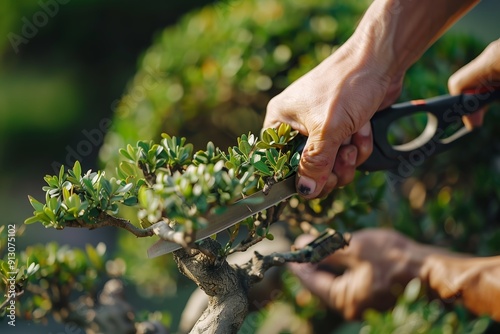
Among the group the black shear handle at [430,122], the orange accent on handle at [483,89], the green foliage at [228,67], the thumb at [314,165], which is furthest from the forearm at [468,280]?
the green foliage at [228,67]

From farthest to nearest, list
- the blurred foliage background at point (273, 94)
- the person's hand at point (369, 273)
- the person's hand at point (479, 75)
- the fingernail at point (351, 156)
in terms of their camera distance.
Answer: the blurred foliage background at point (273, 94) → the person's hand at point (369, 273) → the person's hand at point (479, 75) → the fingernail at point (351, 156)

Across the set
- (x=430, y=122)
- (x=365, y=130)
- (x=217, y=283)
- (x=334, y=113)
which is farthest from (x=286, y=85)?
(x=217, y=283)

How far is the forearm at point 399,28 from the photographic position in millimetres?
1427

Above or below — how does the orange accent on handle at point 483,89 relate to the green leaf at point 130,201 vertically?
below

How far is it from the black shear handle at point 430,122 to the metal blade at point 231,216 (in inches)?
14.9

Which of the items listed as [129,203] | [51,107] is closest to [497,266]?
[129,203]

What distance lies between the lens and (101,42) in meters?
6.58

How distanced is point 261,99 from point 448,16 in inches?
32.7

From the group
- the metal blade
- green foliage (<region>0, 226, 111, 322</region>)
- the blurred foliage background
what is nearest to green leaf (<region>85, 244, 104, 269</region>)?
green foliage (<region>0, 226, 111, 322</region>)

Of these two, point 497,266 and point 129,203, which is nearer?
point 129,203

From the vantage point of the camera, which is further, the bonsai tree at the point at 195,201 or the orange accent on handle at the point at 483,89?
the orange accent on handle at the point at 483,89

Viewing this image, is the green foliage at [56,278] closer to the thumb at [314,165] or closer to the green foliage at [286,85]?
the thumb at [314,165]

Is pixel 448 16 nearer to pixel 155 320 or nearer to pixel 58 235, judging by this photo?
pixel 155 320

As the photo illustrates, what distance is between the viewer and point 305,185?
4.10ft
